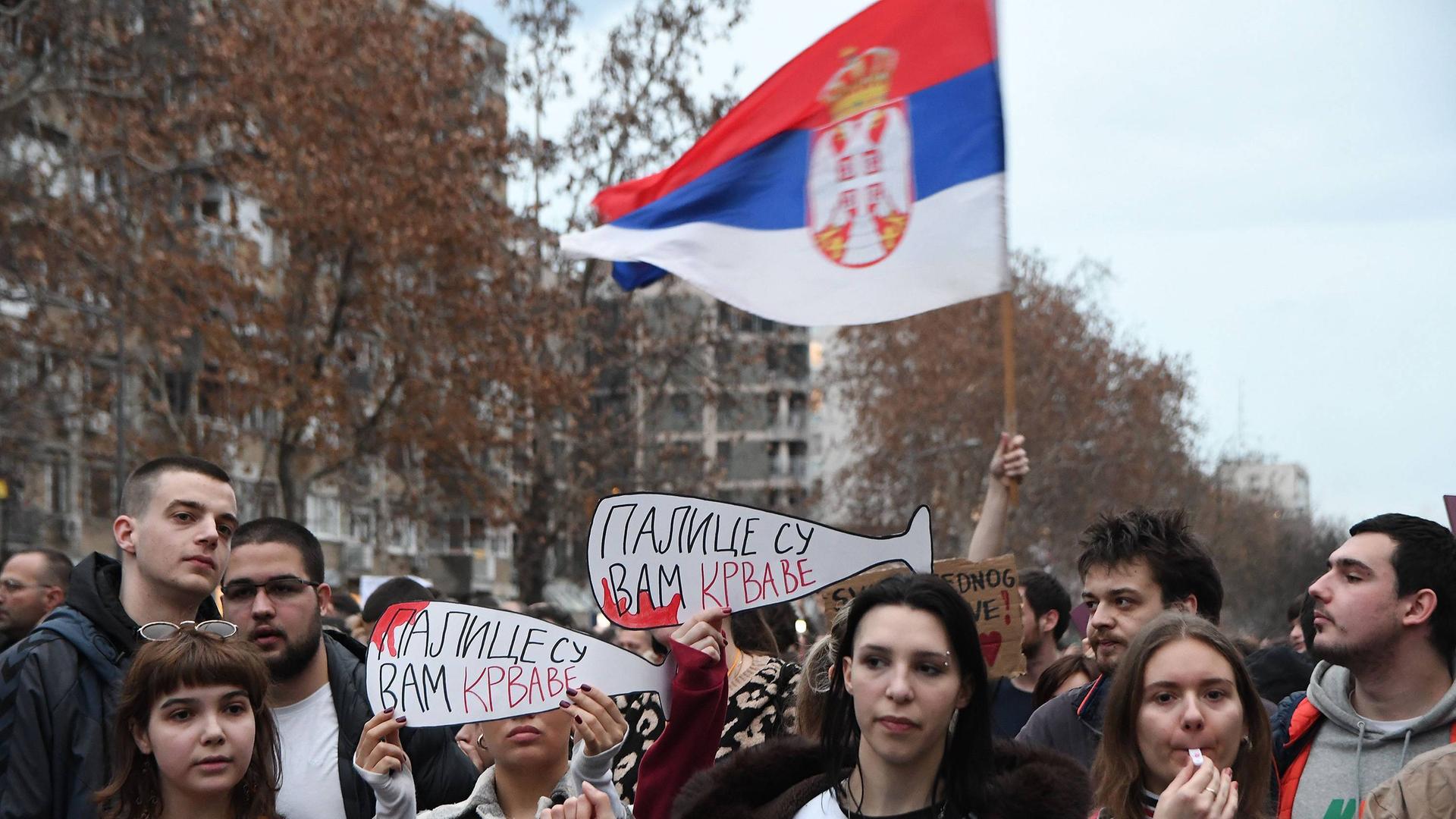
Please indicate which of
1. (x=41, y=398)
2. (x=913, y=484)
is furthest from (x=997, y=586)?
(x=913, y=484)

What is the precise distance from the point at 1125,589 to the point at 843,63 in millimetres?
3671

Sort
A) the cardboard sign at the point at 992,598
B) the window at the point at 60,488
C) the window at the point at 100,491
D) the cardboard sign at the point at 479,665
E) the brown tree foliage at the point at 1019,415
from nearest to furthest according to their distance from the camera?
the cardboard sign at the point at 479,665
the cardboard sign at the point at 992,598
the window at the point at 100,491
the window at the point at 60,488
the brown tree foliage at the point at 1019,415

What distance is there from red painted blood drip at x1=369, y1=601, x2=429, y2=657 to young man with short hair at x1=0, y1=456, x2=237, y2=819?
74 centimetres

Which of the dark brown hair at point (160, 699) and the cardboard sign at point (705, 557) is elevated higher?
the cardboard sign at point (705, 557)

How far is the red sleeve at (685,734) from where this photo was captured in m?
4.38

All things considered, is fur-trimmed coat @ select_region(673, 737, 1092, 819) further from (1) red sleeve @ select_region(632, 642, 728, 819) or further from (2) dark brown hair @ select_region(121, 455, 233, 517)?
(2) dark brown hair @ select_region(121, 455, 233, 517)

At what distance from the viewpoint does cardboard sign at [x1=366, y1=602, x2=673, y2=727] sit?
4.57m

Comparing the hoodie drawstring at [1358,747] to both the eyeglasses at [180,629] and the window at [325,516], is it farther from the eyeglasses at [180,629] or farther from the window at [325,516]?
the window at [325,516]

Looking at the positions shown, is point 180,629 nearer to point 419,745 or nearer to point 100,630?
point 100,630

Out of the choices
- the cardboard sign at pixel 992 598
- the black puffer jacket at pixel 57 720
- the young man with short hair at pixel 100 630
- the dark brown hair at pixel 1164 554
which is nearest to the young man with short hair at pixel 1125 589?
the dark brown hair at pixel 1164 554

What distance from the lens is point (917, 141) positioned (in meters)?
8.01

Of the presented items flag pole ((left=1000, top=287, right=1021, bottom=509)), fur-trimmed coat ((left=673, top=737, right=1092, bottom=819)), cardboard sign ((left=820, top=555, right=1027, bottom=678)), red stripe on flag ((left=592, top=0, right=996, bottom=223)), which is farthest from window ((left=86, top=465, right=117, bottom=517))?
fur-trimmed coat ((left=673, top=737, right=1092, bottom=819))

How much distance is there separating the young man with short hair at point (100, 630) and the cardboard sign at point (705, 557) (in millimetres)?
1315

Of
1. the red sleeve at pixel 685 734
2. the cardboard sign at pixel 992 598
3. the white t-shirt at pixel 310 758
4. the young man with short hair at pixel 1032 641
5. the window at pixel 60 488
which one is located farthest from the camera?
the window at pixel 60 488
